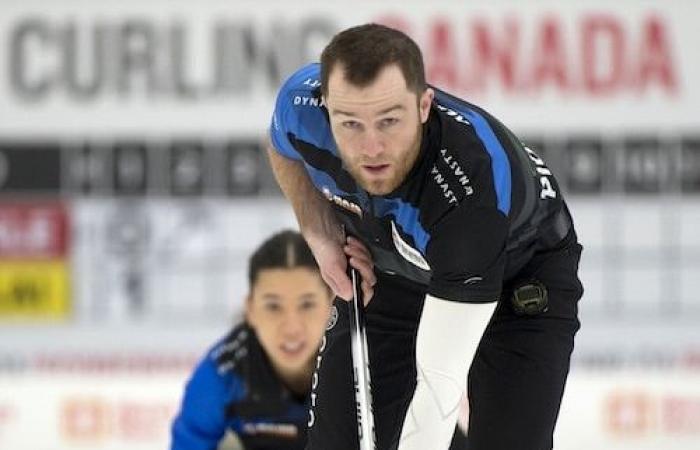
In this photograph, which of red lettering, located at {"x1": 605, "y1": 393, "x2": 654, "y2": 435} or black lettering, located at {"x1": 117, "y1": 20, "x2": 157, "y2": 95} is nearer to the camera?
red lettering, located at {"x1": 605, "y1": 393, "x2": 654, "y2": 435}

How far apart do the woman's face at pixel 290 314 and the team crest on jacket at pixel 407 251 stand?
0.99 m

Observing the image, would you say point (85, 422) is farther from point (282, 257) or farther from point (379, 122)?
point (379, 122)

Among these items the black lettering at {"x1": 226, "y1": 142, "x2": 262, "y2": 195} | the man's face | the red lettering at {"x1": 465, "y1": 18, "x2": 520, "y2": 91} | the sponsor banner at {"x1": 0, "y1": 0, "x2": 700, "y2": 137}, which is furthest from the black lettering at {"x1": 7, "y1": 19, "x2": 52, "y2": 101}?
the man's face

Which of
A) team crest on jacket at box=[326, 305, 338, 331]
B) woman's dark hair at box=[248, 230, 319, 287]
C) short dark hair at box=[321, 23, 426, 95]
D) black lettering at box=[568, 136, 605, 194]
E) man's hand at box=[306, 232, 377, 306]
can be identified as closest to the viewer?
short dark hair at box=[321, 23, 426, 95]

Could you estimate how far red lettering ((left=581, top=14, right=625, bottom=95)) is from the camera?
19.8ft

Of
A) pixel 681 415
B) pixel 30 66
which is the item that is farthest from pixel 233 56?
pixel 681 415

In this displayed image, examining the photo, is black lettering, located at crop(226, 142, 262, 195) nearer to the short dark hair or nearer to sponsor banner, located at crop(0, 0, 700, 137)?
→ sponsor banner, located at crop(0, 0, 700, 137)

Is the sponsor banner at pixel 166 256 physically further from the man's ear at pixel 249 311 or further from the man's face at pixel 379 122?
the man's face at pixel 379 122

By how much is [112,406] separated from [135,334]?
40 cm

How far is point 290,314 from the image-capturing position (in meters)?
3.91

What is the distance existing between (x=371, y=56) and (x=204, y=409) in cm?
154

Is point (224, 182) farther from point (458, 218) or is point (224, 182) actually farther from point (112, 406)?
point (458, 218)

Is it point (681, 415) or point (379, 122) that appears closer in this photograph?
point (379, 122)

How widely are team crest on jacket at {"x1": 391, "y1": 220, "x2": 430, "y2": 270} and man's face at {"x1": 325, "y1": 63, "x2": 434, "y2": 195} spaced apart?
205mm
